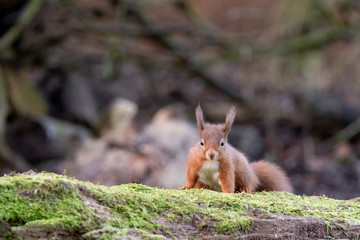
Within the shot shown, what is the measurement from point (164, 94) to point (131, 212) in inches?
404

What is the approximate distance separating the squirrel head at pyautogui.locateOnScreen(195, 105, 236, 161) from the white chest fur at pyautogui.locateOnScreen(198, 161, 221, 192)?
0.22 ft

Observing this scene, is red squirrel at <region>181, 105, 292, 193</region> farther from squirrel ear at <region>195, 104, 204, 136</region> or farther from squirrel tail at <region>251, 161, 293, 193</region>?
squirrel tail at <region>251, 161, 293, 193</region>

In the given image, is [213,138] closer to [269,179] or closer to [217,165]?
[217,165]

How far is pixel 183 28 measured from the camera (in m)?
10.1

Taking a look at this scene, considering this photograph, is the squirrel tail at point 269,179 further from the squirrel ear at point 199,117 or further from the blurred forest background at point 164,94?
the blurred forest background at point 164,94

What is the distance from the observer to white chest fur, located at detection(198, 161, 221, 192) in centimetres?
342

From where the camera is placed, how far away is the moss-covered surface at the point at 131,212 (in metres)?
2.16

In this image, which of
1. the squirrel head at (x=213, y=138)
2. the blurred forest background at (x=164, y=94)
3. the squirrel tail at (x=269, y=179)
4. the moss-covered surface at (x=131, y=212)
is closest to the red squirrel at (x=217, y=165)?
the squirrel head at (x=213, y=138)

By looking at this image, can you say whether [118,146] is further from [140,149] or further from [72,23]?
[72,23]

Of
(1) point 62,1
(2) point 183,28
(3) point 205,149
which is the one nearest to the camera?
(3) point 205,149

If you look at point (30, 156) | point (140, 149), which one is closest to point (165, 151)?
point (140, 149)

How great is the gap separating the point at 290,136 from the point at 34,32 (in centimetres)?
571

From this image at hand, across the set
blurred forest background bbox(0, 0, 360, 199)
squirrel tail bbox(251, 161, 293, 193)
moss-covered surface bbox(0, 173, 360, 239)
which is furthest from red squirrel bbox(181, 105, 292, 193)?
blurred forest background bbox(0, 0, 360, 199)

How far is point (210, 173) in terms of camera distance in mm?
3439
